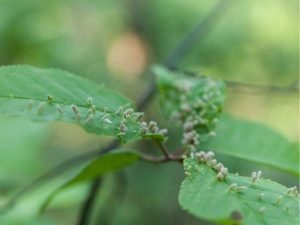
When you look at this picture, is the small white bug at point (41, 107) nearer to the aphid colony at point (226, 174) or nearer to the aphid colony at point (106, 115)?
the aphid colony at point (106, 115)

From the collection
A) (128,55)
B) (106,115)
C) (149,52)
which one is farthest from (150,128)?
(128,55)

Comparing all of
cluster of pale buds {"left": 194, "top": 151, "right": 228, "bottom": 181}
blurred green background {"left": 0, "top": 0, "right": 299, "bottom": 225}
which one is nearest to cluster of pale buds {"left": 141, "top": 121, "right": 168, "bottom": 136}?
cluster of pale buds {"left": 194, "top": 151, "right": 228, "bottom": 181}

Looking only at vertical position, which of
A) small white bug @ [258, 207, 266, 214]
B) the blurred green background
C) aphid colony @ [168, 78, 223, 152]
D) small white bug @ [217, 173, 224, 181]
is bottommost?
small white bug @ [258, 207, 266, 214]

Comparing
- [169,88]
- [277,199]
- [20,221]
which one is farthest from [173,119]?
[20,221]

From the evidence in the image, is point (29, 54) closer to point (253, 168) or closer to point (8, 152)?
point (8, 152)

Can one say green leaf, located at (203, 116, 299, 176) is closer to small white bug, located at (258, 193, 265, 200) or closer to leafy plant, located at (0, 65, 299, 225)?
leafy plant, located at (0, 65, 299, 225)

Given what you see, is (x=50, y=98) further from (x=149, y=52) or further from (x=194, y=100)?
(x=149, y=52)

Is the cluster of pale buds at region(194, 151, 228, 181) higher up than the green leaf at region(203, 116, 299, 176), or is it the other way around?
the green leaf at region(203, 116, 299, 176)
